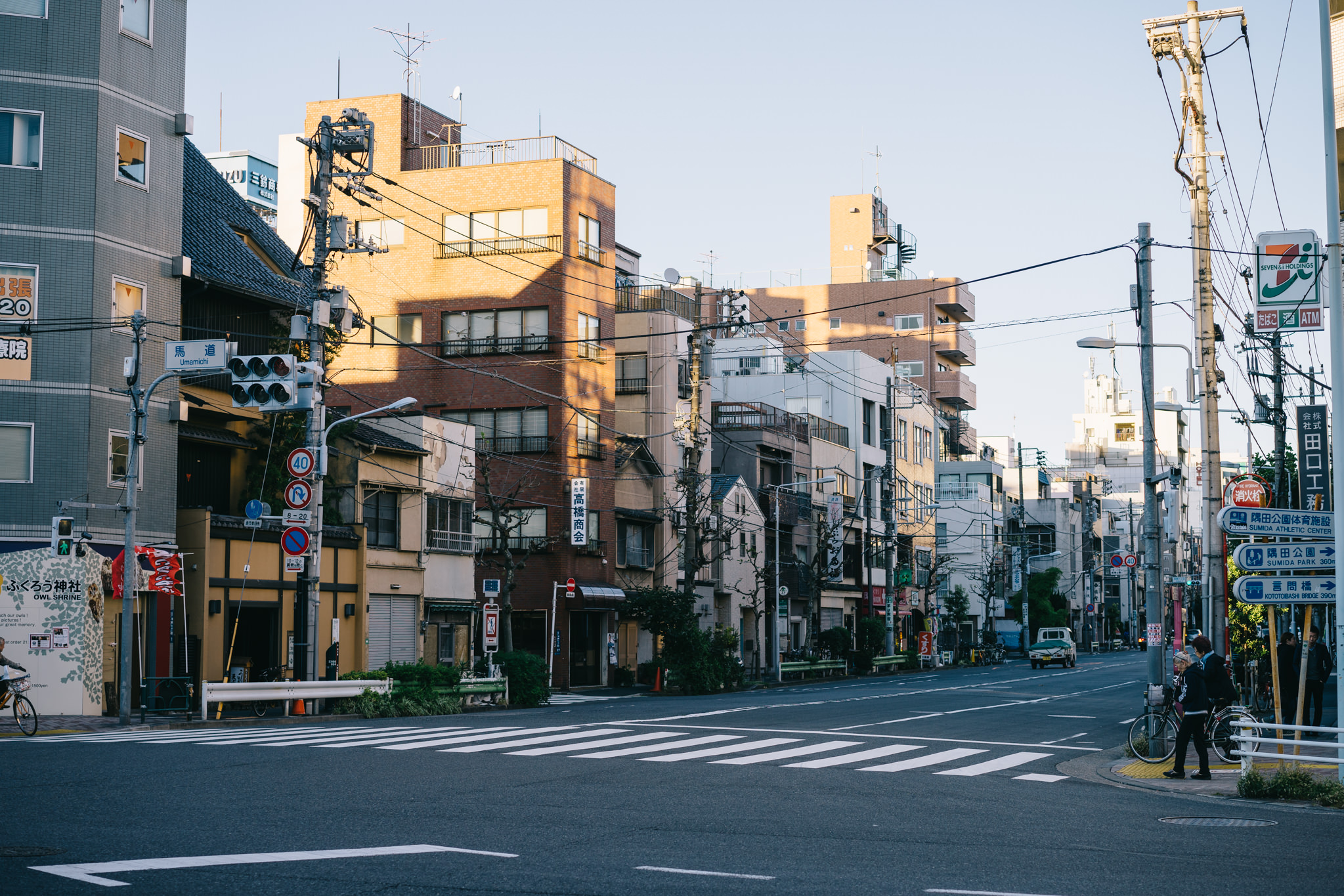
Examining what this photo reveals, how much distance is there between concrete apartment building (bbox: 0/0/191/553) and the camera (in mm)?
30641

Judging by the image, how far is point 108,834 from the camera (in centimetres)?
1107

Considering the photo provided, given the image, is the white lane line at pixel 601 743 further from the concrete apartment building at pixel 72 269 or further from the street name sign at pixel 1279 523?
the concrete apartment building at pixel 72 269

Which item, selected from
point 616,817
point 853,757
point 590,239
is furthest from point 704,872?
point 590,239

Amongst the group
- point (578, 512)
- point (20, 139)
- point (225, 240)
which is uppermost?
point (20, 139)

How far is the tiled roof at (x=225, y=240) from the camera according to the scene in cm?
3644

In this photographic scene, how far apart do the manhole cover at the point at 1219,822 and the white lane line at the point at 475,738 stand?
11311 millimetres

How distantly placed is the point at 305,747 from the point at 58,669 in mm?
12022

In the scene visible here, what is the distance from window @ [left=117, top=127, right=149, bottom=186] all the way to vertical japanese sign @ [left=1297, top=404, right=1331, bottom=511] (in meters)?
26.7

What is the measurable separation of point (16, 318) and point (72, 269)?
1684 millimetres

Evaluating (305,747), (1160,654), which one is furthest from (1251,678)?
(305,747)

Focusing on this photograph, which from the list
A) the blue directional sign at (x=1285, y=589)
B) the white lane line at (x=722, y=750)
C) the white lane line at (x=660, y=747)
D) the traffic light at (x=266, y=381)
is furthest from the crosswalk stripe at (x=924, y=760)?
the traffic light at (x=266, y=381)

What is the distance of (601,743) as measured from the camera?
22.4m

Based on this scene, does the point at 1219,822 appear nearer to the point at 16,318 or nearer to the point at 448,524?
the point at 16,318

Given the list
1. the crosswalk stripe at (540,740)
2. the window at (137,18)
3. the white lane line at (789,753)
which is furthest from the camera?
the window at (137,18)
